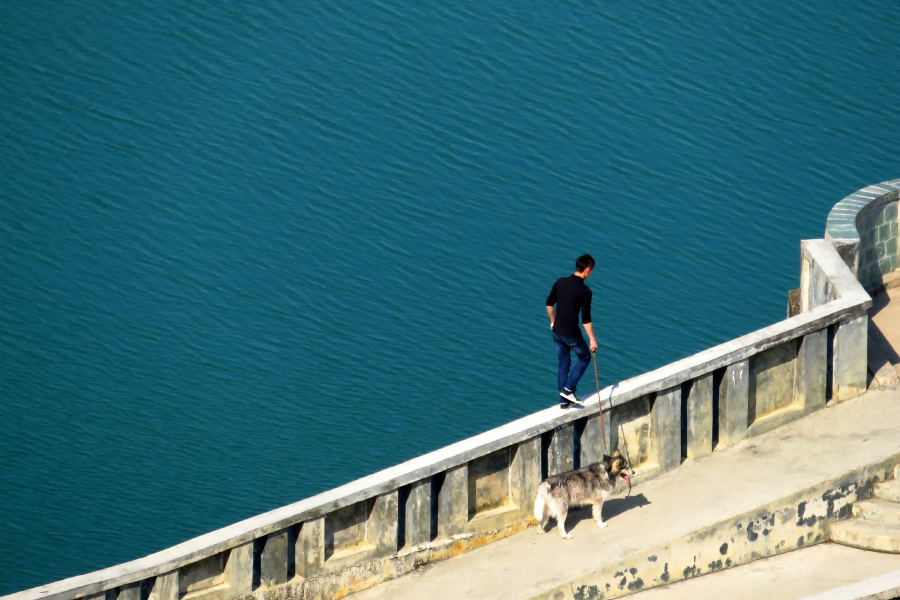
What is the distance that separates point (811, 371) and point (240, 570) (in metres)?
6.31

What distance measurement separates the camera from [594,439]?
12.6 meters

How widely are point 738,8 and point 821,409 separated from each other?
2046cm

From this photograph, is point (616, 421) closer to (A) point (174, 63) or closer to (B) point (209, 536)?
(B) point (209, 536)

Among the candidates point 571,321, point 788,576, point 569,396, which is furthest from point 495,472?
point 788,576

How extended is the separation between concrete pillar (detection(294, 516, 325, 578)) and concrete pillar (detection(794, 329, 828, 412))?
17.6 ft

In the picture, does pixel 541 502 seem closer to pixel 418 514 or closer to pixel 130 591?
pixel 418 514

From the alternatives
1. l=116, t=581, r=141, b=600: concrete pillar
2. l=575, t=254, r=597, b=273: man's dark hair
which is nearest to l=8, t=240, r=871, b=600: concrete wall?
l=116, t=581, r=141, b=600: concrete pillar

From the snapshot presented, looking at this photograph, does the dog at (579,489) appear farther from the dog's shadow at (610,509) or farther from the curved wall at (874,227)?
the curved wall at (874,227)

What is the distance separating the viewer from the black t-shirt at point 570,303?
1249 centimetres

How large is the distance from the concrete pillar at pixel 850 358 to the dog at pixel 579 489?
2.92 metres

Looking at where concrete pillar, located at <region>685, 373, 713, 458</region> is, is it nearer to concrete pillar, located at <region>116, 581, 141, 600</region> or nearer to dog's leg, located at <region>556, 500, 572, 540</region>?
dog's leg, located at <region>556, 500, 572, 540</region>

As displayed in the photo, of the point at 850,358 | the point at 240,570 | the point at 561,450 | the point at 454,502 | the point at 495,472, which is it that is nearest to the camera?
the point at 240,570

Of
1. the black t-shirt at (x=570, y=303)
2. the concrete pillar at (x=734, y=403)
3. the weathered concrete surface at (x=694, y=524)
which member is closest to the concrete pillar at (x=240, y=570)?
the weathered concrete surface at (x=694, y=524)

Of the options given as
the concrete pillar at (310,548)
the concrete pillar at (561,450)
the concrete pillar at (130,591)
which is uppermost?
the concrete pillar at (561,450)
